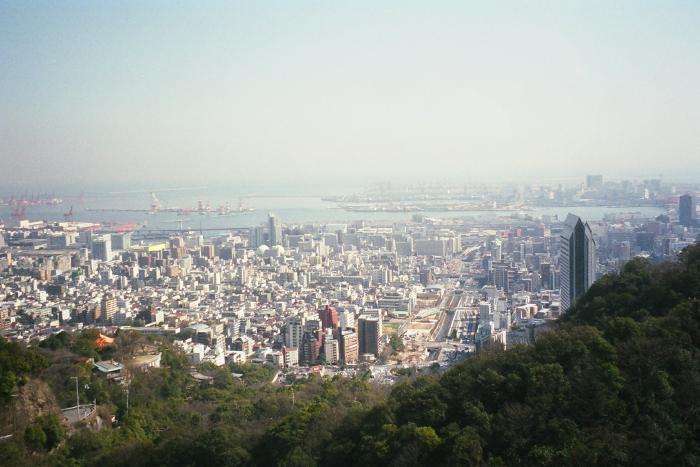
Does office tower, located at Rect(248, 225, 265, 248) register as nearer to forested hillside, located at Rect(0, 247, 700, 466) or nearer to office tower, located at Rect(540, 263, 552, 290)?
office tower, located at Rect(540, 263, 552, 290)

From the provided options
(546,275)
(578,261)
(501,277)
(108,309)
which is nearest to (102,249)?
(108,309)

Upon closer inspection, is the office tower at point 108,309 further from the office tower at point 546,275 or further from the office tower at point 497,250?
the office tower at point 497,250

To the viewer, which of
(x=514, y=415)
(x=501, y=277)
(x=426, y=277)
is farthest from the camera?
(x=426, y=277)

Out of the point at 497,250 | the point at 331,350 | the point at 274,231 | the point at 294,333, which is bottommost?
the point at 331,350

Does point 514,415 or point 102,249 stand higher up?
point 514,415

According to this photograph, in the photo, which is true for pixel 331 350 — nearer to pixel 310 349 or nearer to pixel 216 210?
pixel 310 349

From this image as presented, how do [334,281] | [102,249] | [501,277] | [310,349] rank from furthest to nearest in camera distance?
[102,249] → [334,281] → [501,277] → [310,349]

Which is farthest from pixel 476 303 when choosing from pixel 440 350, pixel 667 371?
pixel 667 371

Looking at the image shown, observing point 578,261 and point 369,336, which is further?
point 369,336

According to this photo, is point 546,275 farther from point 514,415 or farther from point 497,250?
point 514,415
